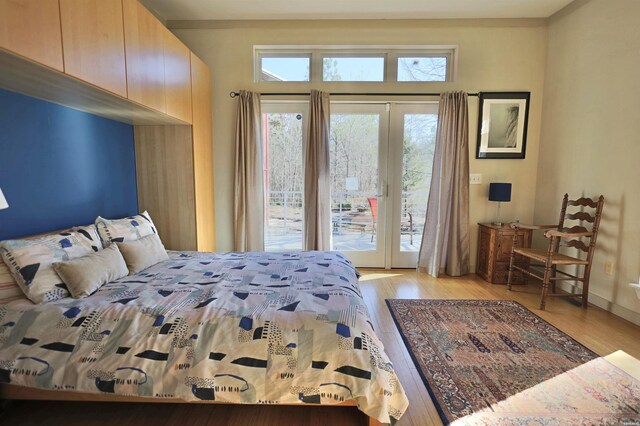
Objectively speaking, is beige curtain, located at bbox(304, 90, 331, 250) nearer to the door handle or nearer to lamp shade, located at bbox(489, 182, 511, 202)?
the door handle

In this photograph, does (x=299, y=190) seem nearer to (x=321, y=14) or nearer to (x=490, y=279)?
(x=321, y=14)

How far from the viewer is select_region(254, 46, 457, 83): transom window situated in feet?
12.5

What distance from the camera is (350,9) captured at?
11.2ft

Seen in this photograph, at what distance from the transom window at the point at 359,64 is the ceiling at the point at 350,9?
14.2 inches

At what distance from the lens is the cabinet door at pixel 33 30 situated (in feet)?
4.44

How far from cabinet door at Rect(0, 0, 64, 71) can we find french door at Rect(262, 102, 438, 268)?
2.39 meters

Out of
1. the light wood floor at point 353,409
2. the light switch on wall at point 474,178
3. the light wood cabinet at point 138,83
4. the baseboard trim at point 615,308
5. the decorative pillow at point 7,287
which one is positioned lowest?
the light wood floor at point 353,409

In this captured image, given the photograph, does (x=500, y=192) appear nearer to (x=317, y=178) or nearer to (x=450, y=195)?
(x=450, y=195)

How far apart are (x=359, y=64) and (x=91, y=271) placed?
11.6 feet

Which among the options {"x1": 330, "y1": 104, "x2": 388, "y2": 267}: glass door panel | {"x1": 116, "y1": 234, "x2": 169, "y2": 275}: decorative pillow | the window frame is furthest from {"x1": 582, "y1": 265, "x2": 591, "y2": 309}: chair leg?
{"x1": 116, "y1": 234, "x2": 169, "y2": 275}: decorative pillow

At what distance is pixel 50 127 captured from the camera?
2156 millimetres

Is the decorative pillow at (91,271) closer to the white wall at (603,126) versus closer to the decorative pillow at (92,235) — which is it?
the decorative pillow at (92,235)

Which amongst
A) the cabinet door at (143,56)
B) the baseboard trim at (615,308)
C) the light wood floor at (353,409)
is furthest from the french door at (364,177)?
the baseboard trim at (615,308)

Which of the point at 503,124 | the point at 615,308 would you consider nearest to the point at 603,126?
the point at 503,124
